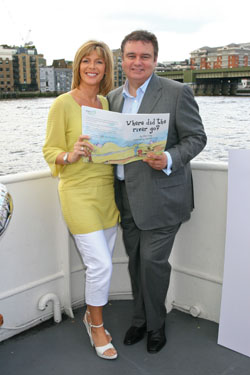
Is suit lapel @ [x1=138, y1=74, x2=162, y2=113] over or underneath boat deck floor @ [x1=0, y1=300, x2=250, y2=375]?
over

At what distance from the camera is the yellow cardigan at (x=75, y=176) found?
161cm

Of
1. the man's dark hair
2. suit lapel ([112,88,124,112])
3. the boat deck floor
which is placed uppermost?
the man's dark hair

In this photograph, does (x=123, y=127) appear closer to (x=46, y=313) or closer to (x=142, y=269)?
(x=142, y=269)

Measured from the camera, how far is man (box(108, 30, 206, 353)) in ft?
5.32

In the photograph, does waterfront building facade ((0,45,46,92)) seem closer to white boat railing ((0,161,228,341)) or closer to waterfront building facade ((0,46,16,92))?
waterfront building facade ((0,46,16,92))

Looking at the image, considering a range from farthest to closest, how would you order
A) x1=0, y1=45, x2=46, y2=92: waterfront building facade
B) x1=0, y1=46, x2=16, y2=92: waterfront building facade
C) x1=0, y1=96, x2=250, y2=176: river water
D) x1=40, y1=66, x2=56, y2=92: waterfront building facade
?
x1=0, y1=45, x2=46, y2=92: waterfront building facade < x1=0, y1=46, x2=16, y2=92: waterfront building facade < x1=0, y1=96, x2=250, y2=176: river water < x1=40, y1=66, x2=56, y2=92: waterfront building facade

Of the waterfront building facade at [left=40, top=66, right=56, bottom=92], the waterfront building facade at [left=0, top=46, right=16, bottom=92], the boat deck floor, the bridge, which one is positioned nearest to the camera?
the boat deck floor

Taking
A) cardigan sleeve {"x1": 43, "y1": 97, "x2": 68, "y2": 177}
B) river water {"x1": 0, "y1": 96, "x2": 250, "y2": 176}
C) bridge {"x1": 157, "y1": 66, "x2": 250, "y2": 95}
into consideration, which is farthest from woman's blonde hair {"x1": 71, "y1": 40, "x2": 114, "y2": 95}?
bridge {"x1": 157, "y1": 66, "x2": 250, "y2": 95}

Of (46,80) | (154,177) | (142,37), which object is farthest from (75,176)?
(46,80)

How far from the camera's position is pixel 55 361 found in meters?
1.80

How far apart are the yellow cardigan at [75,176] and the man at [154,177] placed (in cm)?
11

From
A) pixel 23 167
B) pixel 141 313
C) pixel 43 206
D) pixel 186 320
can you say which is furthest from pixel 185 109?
pixel 23 167

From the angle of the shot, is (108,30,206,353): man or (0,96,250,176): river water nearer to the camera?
(108,30,206,353): man

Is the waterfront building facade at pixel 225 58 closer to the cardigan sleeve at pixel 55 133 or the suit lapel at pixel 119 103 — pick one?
the suit lapel at pixel 119 103
